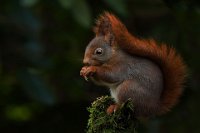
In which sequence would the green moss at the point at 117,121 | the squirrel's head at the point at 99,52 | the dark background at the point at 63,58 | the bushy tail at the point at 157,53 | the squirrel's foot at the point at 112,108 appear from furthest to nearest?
the dark background at the point at 63,58, the squirrel's head at the point at 99,52, the bushy tail at the point at 157,53, the squirrel's foot at the point at 112,108, the green moss at the point at 117,121

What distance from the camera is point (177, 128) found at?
7.21 m

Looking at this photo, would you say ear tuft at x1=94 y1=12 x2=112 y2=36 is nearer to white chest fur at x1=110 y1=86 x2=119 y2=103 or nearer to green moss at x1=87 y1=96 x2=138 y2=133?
white chest fur at x1=110 y1=86 x2=119 y2=103

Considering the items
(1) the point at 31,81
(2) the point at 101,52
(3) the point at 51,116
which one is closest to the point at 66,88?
(3) the point at 51,116

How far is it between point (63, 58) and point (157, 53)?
316 cm

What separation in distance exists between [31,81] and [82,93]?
1.33 meters

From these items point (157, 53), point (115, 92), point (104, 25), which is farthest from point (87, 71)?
point (157, 53)

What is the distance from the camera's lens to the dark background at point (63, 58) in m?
6.47

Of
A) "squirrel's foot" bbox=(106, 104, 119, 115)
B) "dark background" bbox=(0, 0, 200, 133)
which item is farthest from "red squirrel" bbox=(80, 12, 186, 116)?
"dark background" bbox=(0, 0, 200, 133)

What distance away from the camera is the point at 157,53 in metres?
4.33

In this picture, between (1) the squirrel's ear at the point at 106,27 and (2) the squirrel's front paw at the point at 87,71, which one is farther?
(1) the squirrel's ear at the point at 106,27

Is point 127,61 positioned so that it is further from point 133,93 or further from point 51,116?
point 51,116

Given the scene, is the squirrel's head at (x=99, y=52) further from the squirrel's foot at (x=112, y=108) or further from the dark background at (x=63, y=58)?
the dark background at (x=63, y=58)

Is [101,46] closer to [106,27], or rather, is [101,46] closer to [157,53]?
[106,27]

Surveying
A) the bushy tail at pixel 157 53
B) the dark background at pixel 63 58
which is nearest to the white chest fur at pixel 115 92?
the bushy tail at pixel 157 53
